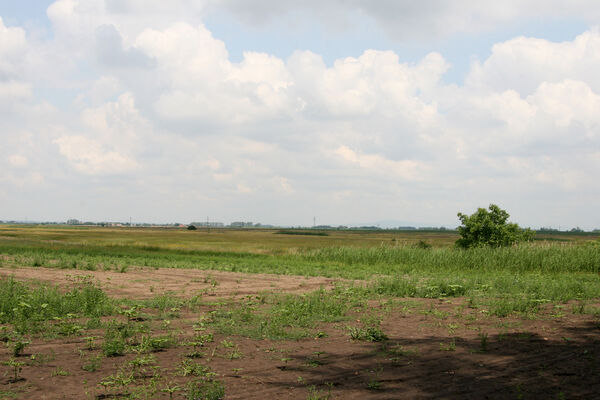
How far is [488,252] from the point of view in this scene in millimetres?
32188

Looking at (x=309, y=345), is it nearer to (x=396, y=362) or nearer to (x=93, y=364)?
(x=396, y=362)

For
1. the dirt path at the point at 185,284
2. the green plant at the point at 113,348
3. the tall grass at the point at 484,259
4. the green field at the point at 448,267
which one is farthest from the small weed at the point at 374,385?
the tall grass at the point at 484,259

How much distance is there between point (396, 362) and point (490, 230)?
35423 millimetres

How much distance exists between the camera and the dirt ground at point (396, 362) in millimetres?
6512

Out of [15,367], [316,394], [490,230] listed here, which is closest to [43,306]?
[15,367]

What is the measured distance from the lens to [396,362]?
7766 mm

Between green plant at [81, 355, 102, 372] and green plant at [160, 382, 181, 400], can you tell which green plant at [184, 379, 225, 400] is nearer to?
green plant at [160, 382, 181, 400]

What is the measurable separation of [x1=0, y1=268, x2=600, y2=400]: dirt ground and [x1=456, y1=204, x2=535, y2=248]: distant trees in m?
29.7

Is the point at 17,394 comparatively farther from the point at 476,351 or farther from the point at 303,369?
the point at 476,351

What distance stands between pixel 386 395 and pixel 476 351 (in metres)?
2.75

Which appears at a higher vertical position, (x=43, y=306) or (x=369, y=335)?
(x=43, y=306)

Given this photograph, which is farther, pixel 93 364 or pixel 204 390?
pixel 93 364

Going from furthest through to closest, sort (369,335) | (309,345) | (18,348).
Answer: (369,335)
(309,345)
(18,348)

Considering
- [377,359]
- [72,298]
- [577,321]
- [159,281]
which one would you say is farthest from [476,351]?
[159,281]
